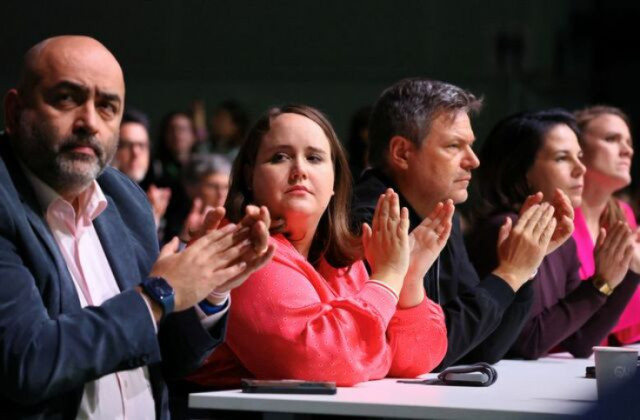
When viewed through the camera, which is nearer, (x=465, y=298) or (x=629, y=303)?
(x=465, y=298)

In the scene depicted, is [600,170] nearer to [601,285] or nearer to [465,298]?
[601,285]

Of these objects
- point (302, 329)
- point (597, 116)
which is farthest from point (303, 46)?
point (302, 329)

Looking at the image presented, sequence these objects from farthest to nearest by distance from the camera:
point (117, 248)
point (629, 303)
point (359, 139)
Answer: point (359, 139) < point (629, 303) < point (117, 248)

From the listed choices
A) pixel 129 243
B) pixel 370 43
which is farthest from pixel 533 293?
pixel 370 43

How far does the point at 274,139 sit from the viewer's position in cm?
316

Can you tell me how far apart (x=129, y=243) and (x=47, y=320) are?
433 millimetres

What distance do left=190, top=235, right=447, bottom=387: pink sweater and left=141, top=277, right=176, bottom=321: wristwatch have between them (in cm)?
45

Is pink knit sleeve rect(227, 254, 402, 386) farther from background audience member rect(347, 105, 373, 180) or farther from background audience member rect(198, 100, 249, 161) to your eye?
background audience member rect(198, 100, 249, 161)

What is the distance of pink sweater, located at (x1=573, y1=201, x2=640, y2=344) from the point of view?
4566 mm

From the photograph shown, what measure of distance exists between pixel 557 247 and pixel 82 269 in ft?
5.98

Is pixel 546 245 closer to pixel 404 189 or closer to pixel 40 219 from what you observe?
pixel 404 189

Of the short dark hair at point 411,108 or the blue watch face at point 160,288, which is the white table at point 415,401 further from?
the short dark hair at point 411,108

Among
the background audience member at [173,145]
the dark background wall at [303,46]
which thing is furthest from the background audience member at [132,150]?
the dark background wall at [303,46]

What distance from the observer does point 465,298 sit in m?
3.52
